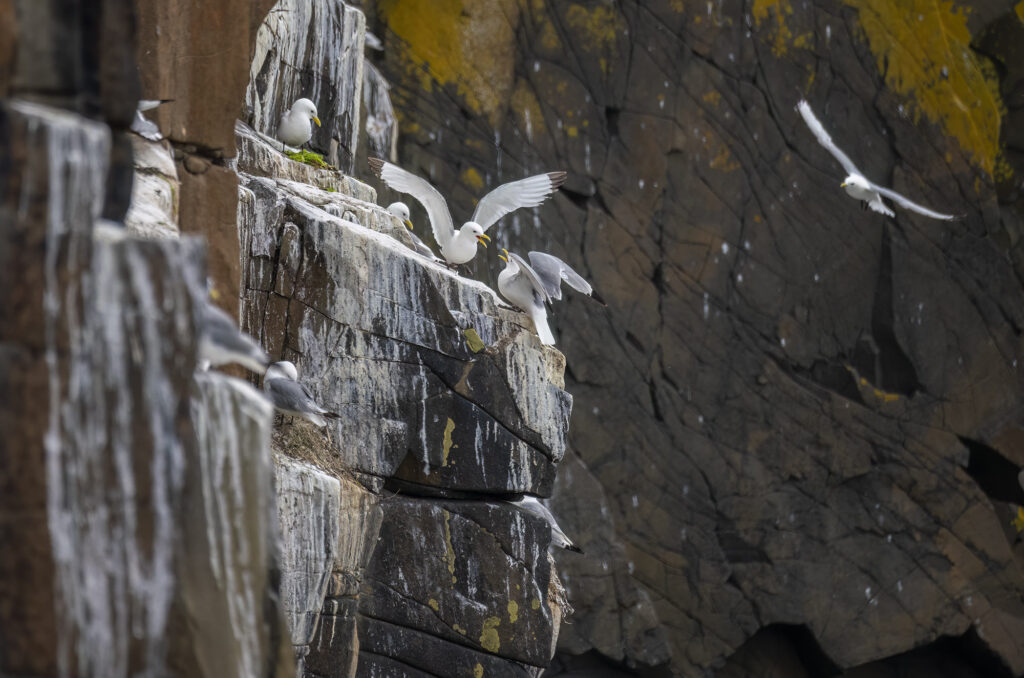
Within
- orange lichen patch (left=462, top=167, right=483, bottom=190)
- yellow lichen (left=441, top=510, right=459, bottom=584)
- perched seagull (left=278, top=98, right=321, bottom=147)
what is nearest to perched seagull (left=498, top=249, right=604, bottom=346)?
yellow lichen (left=441, top=510, right=459, bottom=584)

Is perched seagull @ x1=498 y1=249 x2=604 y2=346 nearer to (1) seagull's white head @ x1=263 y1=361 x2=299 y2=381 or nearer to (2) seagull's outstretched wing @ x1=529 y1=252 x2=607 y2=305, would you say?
(2) seagull's outstretched wing @ x1=529 y1=252 x2=607 y2=305

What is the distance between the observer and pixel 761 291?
1334 cm

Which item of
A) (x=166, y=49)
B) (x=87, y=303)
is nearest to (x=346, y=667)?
(x=166, y=49)

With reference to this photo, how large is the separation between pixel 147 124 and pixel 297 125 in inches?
134

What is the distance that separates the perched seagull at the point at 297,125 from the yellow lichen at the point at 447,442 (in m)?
2.24

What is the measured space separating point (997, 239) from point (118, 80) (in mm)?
12667

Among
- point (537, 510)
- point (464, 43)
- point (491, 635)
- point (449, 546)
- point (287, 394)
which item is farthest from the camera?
point (464, 43)

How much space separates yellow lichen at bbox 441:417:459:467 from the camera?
679 centimetres

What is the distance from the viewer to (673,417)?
12992 mm

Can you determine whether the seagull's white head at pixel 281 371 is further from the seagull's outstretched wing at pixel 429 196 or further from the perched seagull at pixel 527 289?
the seagull's outstretched wing at pixel 429 196

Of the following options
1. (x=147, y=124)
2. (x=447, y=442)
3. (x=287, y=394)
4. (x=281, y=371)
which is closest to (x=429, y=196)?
(x=447, y=442)

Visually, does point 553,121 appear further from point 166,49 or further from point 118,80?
point 118,80

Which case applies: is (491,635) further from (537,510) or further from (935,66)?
(935,66)

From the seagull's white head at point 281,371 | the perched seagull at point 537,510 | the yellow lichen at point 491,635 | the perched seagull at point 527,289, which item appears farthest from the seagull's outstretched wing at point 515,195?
the seagull's white head at point 281,371
